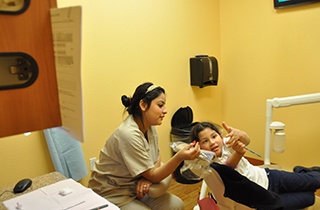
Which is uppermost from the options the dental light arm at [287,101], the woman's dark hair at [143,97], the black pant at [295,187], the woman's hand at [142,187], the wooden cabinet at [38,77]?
the wooden cabinet at [38,77]

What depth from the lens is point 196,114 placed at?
9.97 feet

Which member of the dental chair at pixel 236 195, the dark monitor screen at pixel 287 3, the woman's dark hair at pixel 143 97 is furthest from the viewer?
the dark monitor screen at pixel 287 3

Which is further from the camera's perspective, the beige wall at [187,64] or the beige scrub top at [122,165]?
the beige wall at [187,64]

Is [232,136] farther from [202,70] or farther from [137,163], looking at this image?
[202,70]

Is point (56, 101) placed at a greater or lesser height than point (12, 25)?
lesser

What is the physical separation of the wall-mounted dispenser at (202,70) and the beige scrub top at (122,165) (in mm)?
1365

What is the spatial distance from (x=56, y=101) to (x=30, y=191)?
71 centimetres

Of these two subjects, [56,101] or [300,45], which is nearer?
[56,101]

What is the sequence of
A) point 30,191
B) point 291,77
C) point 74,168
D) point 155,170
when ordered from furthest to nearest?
point 291,77 < point 74,168 < point 155,170 < point 30,191

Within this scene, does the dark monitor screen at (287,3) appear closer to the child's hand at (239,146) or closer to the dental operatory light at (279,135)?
the dental operatory light at (279,135)

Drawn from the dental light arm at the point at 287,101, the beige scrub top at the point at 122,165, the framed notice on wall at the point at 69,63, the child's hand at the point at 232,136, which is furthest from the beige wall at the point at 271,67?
the framed notice on wall at the point at 69,63

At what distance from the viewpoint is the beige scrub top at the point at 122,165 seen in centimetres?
151

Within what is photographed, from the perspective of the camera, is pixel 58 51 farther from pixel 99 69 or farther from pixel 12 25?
pixel 99 69

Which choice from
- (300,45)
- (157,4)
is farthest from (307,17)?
(157,4)
